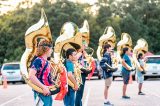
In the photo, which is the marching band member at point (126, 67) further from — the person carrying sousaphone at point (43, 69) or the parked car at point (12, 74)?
the parked car at point (12, 74)

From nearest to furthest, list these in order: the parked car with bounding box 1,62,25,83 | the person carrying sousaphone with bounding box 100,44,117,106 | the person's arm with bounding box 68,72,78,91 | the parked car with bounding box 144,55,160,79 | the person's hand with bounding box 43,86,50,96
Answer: the person's hand with bounding box 43,86,50,96
the person's arm with bounding box 68,72,78,91
the person carrying sousaphone with bounding box 100,44,117,106
the parked car with bounding box 144,55,160,79
the parked car with bounding box 1,62,25,83

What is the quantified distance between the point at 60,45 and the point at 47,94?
8.79ft

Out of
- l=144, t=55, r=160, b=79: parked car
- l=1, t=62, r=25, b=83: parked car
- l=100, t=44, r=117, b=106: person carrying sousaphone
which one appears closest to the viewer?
l=100, t=44, r=117, b=106: person carrying sousaphone

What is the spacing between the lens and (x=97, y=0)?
66.3m

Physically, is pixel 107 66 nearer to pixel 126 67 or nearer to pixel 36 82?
pixel 126 67

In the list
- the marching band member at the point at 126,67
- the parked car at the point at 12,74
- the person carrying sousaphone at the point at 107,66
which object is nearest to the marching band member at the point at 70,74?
the person carrying sousaphone at the point at 107,66

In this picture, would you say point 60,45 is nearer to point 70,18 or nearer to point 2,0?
point 70,18

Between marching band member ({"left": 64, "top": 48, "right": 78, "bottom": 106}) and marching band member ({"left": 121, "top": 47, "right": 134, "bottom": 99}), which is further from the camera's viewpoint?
marching band member ({"left": 121, "top": 47, "right": 134, "bottom": 99})

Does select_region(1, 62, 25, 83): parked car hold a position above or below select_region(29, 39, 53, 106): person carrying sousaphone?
below

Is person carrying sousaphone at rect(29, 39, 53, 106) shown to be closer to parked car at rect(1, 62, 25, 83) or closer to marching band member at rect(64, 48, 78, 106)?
marching band member at rect(64, 48, 78, 106)

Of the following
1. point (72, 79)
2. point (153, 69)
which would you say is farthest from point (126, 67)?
point (153, 69)

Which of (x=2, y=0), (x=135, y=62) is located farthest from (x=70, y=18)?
(x=135, y=62)

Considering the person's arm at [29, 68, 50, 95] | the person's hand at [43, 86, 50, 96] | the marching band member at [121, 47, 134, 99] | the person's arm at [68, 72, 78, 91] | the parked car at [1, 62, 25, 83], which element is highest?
the person's arm at [29, 68, 50, 95]

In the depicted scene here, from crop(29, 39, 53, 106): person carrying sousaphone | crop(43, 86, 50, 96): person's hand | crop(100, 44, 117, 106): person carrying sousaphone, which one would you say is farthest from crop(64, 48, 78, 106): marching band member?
crop(100, 44, 117, 106): person carrying sousaphone
